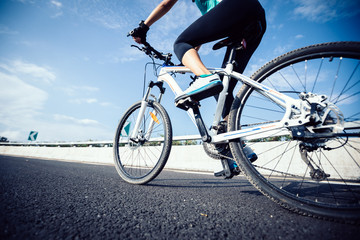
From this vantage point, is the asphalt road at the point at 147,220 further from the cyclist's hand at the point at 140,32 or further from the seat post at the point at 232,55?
the cyclist's hand at the point at 140,32

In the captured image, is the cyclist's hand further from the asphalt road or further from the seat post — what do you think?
the asphalt road

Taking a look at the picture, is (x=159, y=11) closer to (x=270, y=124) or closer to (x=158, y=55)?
(x=158, y=55)

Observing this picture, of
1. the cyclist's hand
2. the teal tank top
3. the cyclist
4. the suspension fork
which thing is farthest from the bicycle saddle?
the suspension fork

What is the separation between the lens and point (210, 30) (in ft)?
5.44

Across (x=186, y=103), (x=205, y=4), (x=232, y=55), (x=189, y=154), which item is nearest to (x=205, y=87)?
(x=186, y=103)

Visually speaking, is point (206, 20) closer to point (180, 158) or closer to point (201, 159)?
point (201, 159)

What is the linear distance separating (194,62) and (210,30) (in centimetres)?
36

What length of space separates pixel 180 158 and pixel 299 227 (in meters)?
4.55

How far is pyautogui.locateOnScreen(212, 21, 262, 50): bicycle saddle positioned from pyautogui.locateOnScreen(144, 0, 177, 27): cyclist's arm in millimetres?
724

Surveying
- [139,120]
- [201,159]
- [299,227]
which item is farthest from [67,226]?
[201,159]

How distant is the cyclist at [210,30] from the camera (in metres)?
1.54

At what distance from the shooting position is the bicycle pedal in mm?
1780

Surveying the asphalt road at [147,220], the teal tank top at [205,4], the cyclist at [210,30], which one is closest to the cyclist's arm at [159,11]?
the cyclist at [210,30]

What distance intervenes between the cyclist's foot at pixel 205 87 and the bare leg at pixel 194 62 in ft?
0.41
